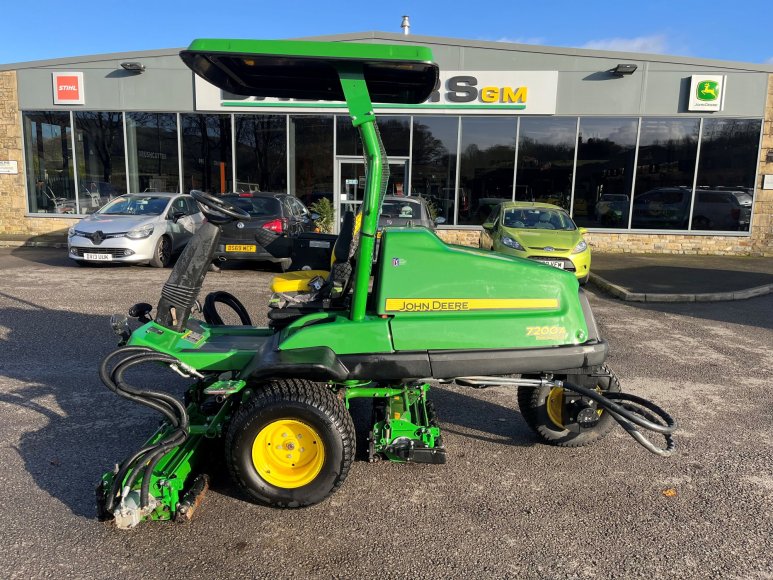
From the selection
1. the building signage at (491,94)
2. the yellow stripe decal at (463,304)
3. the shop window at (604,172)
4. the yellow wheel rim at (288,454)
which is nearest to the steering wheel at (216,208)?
the yellow stripe decal at (463,304)

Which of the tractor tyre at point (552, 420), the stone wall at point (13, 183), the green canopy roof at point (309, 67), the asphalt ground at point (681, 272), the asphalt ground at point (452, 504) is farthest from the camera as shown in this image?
the stone wall at point (13, 183)

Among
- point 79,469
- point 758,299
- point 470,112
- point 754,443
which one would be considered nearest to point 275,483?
point 79,469

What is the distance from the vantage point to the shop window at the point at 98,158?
16984 millimetres

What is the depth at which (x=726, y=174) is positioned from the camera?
15.7m

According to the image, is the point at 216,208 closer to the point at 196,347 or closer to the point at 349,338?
the point at 196,347

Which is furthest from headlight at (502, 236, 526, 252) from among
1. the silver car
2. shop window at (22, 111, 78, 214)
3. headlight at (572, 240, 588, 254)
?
shop window at (22, 111, 78, 214)

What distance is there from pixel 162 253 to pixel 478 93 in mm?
9638

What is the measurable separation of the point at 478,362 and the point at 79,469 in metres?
2.63

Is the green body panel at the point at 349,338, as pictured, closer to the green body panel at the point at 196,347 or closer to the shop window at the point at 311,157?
the green body panel at the point at 196,347

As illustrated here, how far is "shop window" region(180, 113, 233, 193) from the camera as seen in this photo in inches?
656

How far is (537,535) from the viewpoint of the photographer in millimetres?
3012

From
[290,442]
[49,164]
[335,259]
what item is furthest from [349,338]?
[49,164]

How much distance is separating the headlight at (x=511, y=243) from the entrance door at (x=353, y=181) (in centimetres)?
669

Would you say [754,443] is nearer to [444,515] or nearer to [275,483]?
→ [444,515]
